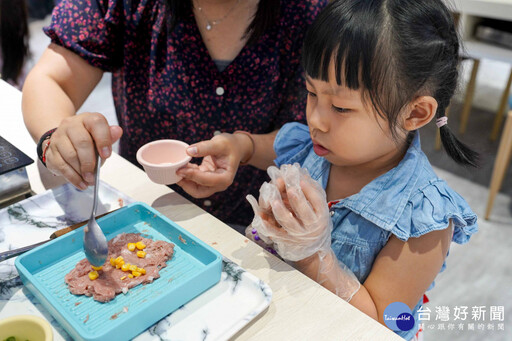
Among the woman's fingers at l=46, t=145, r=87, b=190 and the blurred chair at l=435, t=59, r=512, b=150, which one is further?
the blurred chair at l=435, t=59, r=512, b=150

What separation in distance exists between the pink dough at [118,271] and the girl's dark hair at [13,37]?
196 cm

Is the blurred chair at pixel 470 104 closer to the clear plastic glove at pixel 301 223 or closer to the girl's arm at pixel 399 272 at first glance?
the girl's arm at pixel 399 272

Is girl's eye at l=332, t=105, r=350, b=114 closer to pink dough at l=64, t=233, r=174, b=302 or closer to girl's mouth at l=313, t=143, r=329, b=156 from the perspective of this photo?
girl's mouth at l=313, t=143, r=329, b=156

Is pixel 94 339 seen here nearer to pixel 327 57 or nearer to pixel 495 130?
pixel 327 57

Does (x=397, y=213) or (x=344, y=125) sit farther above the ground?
(x=344, y=125)

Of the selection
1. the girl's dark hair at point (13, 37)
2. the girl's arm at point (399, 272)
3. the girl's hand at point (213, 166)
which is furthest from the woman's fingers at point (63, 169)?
the girl's dark hair at point (13, 37)

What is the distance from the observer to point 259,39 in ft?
4.42

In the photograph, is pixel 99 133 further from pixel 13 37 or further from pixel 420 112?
pixel 13 37

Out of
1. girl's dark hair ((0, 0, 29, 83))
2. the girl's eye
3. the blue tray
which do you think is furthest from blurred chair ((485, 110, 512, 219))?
girl's dark hair ((0, 0, 29, 83))

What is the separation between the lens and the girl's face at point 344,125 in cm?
93

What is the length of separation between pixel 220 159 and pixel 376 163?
1.35 ft

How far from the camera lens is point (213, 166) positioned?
1214 mm

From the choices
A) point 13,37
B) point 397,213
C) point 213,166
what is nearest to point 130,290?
point 213,166

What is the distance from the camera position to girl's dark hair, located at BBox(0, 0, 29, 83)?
2.36 m
